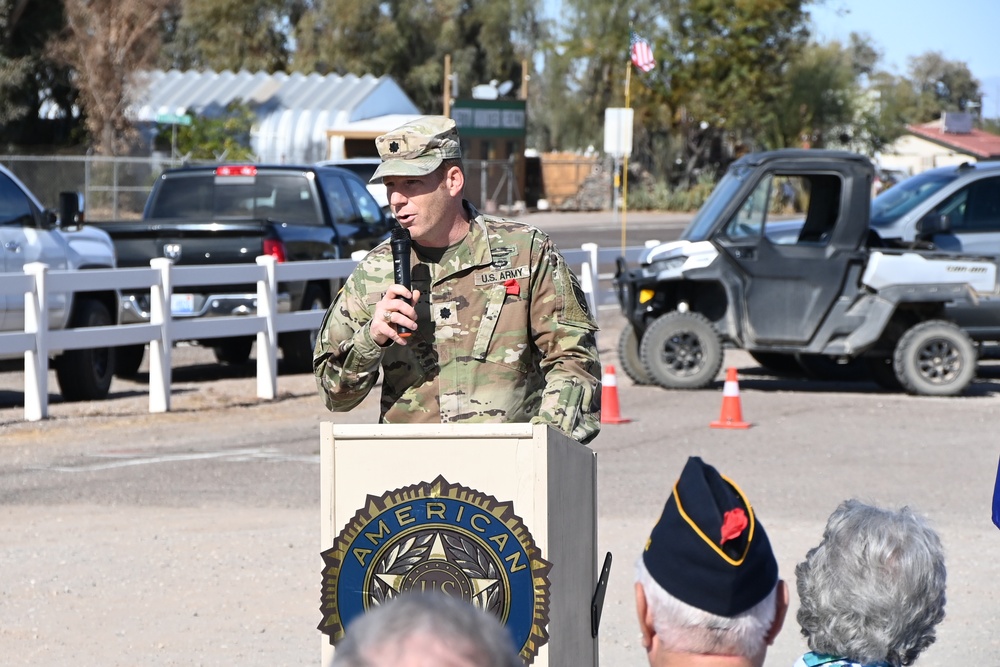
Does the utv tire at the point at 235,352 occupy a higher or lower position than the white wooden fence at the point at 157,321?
lower

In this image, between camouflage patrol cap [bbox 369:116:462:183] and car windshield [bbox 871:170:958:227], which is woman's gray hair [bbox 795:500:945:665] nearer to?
camouflage patrol cap [bbox 369:116:462:183]

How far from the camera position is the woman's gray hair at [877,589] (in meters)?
2.70

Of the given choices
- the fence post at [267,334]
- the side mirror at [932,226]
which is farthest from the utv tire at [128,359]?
the side mirror at [932,226]

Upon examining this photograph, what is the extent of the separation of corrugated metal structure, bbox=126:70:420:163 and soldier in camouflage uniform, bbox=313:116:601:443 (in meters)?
44.3

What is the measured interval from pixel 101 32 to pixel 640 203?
70.9ft

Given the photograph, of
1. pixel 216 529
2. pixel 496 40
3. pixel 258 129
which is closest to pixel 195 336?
pixel 216 529

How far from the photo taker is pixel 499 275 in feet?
12.5

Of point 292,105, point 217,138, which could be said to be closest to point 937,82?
point 292,105

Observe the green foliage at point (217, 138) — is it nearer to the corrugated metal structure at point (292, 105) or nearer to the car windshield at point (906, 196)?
the corrugated metal structure at point (292, 105)

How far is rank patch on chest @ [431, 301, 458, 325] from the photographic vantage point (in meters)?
3.80

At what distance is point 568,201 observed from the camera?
56000 millimetres

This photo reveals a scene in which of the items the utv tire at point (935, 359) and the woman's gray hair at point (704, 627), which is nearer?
the woman's gray hair at point (704, 627)

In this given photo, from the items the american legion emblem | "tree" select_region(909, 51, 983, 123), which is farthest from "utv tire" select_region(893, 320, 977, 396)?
"tree" select_region(909, 51, 983, 123)

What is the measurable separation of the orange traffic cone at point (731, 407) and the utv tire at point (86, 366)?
17.3 feet
